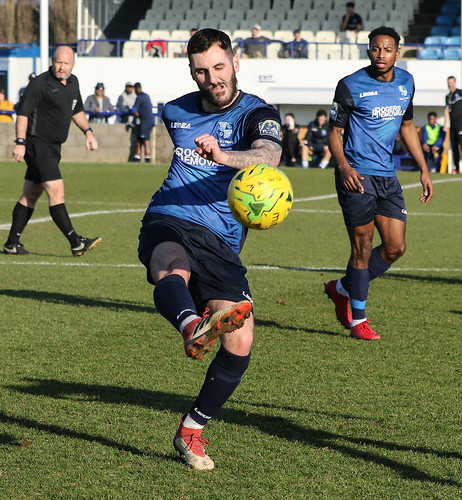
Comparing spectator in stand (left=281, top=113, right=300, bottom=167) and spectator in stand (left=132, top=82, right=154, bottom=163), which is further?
spectator in stand (left=281, top=113, right=300, bottom=167)

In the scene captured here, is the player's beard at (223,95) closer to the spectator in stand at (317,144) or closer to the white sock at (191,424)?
the white sock at (191,424)

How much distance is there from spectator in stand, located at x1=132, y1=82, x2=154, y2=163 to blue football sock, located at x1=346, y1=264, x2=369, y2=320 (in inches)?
800

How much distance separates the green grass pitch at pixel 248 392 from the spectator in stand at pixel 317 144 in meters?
16.9

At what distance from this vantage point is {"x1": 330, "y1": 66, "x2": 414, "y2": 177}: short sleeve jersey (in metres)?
6.85

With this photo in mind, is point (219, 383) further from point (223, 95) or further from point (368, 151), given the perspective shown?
point (368, 151)

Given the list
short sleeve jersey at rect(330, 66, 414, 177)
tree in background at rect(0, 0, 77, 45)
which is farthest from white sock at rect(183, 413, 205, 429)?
tree in background at rect(0, 0, 77, 45)

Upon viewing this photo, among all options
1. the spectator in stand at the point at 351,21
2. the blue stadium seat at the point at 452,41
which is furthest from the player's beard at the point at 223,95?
the spectator in stand at the point at 351,21

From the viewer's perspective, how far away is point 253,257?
11.4 metres

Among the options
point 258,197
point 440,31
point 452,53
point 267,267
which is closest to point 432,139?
point 452,53

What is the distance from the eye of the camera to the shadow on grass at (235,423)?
13.7ft

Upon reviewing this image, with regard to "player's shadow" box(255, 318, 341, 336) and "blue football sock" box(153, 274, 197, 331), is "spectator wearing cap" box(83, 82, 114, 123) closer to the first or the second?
"player's shadow" box(255, 318, 341, 336)

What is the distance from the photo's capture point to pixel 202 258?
427 centimetres

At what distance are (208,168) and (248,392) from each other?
1.43 metres

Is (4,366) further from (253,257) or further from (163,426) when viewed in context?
(253,257)
